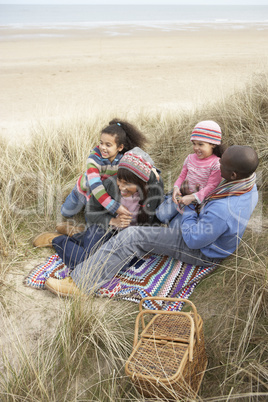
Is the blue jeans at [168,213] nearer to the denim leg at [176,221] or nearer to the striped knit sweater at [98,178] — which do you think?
the denim leg at [176,221]

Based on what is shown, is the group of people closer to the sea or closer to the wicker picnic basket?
the wicker picnic basket

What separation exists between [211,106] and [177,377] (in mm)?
4211

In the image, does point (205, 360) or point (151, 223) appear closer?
point (205, 360)

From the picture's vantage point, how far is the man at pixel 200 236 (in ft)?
9.29

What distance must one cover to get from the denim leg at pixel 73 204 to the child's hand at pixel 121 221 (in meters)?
0.56

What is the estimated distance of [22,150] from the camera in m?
4.89

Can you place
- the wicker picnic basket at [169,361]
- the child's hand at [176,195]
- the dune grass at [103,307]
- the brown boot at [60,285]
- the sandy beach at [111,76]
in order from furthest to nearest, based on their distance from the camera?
the sandy beach at [111,76] → the child's hand at [176,195] → the brown boot at [60,285] → the dune grass at [103,307] → the wicker picnic basket at [169,361]

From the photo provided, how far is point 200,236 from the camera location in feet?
9.61

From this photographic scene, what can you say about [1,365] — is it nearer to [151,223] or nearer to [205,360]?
[205,360]

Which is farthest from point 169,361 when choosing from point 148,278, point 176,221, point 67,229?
point 67,229

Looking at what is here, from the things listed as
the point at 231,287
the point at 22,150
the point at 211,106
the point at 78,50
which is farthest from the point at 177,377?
the point at 78,50

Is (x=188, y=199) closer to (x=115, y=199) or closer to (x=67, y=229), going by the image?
(x=115, y=199)

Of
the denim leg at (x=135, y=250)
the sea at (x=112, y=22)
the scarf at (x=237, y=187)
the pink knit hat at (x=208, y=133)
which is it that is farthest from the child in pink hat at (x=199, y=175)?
the sea at (x=112, y=22)

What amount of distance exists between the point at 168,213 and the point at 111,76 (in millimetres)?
10723
